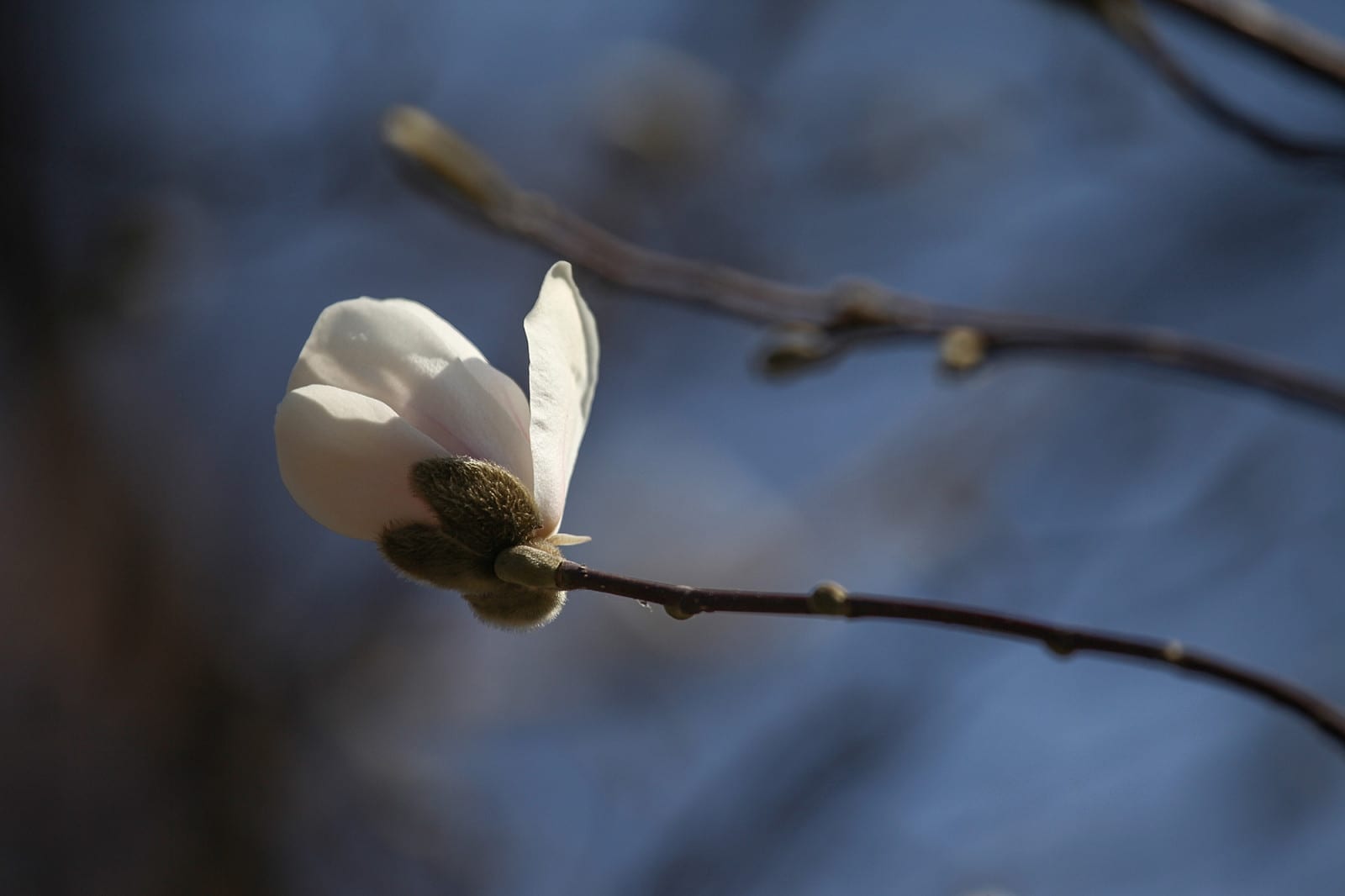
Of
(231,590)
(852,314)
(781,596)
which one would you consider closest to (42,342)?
(231,590)

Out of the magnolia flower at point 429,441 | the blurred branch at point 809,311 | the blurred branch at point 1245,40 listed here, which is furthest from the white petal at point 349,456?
the blurred branch at point 1245,40

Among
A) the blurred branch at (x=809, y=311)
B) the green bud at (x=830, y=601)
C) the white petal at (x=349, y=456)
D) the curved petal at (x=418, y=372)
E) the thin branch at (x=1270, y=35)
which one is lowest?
the green bud at (x=830, y=601)

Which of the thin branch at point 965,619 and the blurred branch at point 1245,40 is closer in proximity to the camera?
the thin branch at point 965,619

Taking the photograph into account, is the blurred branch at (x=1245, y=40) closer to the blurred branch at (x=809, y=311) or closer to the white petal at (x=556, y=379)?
the blurred branch at (x=809, y=311)

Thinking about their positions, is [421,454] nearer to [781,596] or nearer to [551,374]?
[551,374]

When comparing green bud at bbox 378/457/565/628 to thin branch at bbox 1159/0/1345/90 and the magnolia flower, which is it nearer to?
the magnolia flower

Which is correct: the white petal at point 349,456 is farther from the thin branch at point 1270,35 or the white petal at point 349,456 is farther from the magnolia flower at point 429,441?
the thin branch at point 1270,35

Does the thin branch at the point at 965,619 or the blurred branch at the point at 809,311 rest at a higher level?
the blurred branch at the point at 809,311
